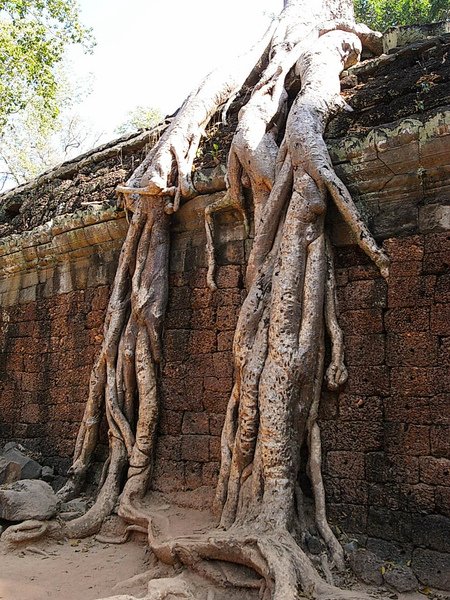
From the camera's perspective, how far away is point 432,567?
2.88 metres

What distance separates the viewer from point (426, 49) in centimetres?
400

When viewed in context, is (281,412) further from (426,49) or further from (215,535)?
(426,49)

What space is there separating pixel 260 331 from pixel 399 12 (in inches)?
425

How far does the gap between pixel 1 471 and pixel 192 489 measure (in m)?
1.65

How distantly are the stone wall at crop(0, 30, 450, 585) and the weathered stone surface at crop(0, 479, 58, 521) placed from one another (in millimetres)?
732

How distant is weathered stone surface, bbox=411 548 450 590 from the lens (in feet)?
9.26

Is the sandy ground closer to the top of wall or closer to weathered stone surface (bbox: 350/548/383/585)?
weathered stone surface (bbox: 350/548/383/585)

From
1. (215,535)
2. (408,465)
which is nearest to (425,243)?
(408,465)

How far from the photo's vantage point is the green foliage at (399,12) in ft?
37.6

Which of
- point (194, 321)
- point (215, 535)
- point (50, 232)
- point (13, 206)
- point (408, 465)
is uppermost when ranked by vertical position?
point (13, 206)

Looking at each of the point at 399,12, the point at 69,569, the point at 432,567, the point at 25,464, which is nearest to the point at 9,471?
the point at 25,464

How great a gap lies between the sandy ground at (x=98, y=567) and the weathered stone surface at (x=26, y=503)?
0.66 feet

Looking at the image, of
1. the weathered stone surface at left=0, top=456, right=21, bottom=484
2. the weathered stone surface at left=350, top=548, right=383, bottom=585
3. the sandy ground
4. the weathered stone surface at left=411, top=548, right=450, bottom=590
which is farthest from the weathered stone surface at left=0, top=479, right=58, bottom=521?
the weathered stone surface at left=411, top=548, right=450, bottom=590

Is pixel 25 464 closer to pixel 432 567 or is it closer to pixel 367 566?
pixel 367 566
